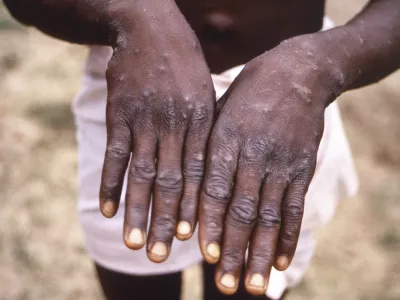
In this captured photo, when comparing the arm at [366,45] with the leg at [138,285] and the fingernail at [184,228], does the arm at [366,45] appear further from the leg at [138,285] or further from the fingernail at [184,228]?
the leg at [138,285]

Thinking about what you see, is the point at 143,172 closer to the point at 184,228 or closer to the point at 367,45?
the point at 184,228

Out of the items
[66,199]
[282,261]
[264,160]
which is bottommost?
[66,199]

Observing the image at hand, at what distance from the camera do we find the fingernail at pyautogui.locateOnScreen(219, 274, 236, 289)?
65cm

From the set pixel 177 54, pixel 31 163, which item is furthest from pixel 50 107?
pixel 177 54

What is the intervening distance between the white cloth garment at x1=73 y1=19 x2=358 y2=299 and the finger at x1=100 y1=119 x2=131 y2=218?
34cm

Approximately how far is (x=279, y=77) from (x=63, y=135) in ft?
5.87

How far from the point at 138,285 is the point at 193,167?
61 centimetres

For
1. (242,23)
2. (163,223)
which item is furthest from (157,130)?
(242,23)

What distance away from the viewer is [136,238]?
66cm

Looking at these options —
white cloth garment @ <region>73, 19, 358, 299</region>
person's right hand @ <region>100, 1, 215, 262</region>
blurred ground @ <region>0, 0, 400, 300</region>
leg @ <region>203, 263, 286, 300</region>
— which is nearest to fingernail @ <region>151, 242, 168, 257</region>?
person's right hand @ <region>100, 1, 215, 262</region>

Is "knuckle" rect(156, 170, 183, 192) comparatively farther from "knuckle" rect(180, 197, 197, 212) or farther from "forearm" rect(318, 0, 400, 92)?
"forearm" rect(318, 0, 400, 92)

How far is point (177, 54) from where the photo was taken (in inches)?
28.4

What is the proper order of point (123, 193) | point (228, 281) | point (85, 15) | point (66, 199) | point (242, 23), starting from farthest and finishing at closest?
point (66, 199)
point (123, 193)
point (242, 23)
point (85, 15)
point (228, 281)

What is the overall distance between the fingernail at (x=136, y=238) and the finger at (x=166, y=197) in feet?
0.03
